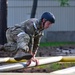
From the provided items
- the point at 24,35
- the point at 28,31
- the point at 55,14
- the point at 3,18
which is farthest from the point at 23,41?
the point at 55,14

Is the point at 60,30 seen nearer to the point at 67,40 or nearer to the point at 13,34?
the point at 67,40

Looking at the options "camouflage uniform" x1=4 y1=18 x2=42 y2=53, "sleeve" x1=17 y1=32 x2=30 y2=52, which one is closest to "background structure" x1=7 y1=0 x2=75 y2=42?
"camouflage uniform" x1=4 y1=18 x2=42 y2=53

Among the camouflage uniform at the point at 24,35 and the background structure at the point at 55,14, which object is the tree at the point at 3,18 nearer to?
the camouflage uniform at the point at 24,35

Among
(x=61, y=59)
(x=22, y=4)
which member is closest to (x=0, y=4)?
(x=61, y=59)

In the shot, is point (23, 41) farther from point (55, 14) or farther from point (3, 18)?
point (55, 14)

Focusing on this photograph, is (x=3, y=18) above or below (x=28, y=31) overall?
below

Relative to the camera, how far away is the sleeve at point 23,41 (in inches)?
202

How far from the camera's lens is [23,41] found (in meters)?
5.14

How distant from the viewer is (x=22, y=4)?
2666 centimetres

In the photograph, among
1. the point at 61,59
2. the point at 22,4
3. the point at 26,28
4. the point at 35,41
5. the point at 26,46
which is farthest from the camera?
the point at 22,4

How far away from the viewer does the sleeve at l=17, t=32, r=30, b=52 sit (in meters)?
5.13

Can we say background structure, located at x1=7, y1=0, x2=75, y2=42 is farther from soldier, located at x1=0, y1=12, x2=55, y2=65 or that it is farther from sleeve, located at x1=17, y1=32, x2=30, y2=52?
sleeve, located at x1=17, y1=32, x2=30, y2=52

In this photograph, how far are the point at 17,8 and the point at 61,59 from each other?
18665mm

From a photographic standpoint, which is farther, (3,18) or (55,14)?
(55,14)
